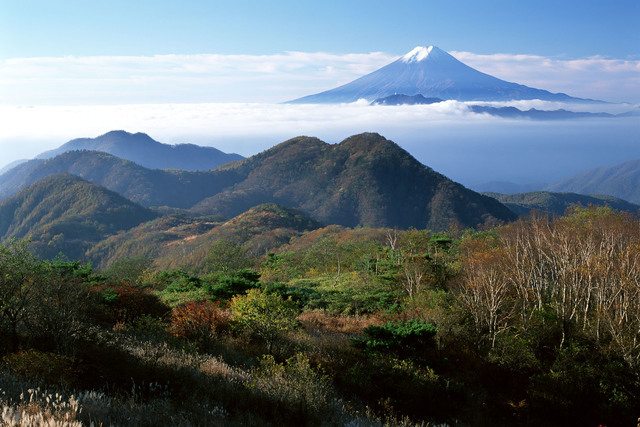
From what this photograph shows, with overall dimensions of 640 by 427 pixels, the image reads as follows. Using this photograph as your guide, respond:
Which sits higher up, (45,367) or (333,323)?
(45,367)

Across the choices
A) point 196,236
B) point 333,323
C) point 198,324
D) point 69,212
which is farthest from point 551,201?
point 69,212

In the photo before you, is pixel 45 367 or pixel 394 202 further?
pixel 394 202

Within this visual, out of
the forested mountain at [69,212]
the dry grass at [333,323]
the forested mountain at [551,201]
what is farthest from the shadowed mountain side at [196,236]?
the forested mountain at [551,201]

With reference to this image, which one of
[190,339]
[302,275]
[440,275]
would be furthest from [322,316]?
[302,275]

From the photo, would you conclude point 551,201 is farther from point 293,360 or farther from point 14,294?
point 14,294

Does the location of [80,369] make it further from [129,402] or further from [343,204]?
[343,204]

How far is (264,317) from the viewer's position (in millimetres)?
11305

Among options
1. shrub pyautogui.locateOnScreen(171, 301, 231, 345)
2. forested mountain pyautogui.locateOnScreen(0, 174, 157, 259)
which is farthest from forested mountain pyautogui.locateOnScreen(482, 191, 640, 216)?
shrub pyautogui.locateOnScreen(171, 301, 231, 345)

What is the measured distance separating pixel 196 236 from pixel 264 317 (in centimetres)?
11845

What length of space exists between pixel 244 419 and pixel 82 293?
236 inches

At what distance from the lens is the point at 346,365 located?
10664 mm

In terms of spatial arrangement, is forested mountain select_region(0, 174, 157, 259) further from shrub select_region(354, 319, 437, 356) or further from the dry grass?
shrub select_region(354, 319, 437, 356)

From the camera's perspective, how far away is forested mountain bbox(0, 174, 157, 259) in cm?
13638

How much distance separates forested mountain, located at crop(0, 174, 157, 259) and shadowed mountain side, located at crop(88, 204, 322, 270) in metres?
12.9
